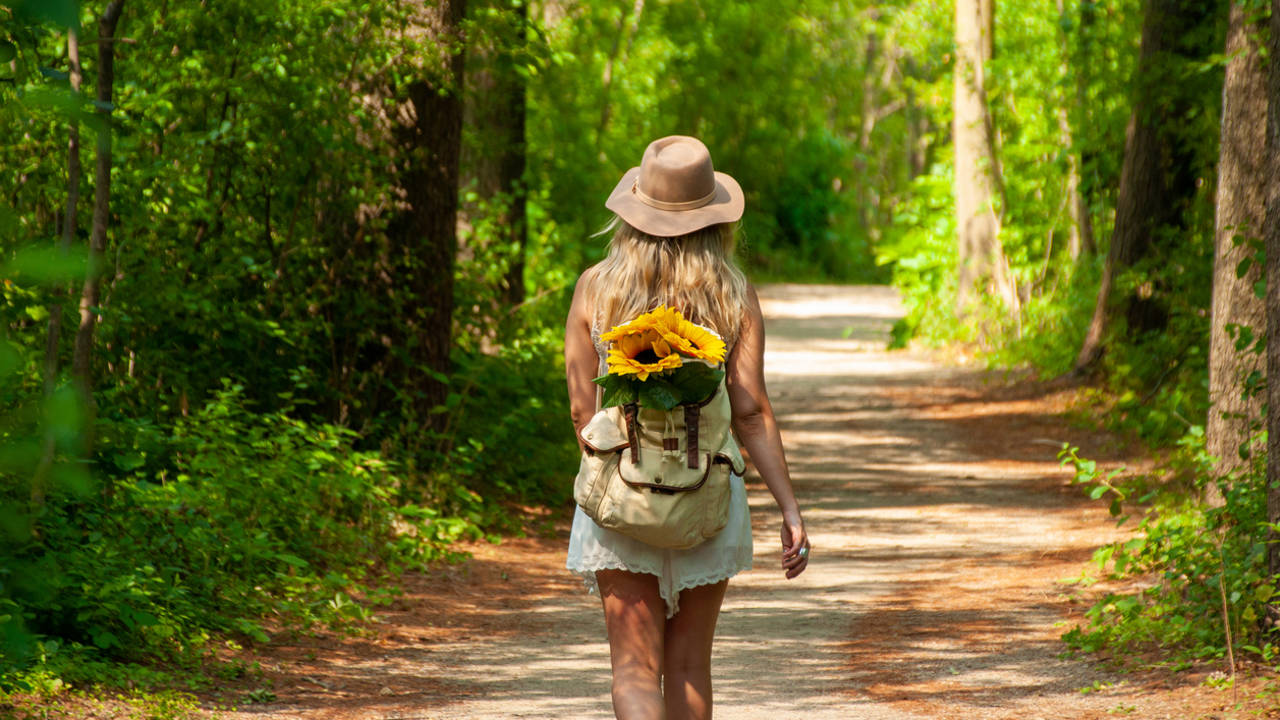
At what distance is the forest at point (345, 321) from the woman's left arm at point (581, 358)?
726 millimetres

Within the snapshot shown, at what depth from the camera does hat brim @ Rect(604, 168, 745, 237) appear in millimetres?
3775

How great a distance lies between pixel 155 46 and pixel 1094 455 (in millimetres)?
9029

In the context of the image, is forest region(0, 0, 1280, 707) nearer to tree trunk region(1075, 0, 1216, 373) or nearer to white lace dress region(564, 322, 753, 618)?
tree trunk region(1075, 0, 1216, 373)

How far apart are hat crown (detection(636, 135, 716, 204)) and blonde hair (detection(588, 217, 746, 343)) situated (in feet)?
0.35

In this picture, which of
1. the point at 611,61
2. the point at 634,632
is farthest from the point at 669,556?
the point at 611,61

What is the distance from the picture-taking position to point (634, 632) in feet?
12.6

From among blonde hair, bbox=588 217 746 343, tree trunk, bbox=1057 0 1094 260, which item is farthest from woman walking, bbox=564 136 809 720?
tree trunk, bbox=1057 0 1094 260

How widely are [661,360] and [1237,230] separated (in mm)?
6552

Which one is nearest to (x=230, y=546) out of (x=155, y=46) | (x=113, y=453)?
(x=113, y=453)

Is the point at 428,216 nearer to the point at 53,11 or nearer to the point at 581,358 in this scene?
the point at 581,358

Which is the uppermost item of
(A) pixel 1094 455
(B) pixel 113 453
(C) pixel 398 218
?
(C) pixel 398 218

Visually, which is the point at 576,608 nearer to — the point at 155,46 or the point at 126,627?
the point at 126,627

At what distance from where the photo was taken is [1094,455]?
13.1 m

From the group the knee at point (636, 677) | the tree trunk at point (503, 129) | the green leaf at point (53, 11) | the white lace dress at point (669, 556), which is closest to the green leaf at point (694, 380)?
the white lace dress at point (669, 556)
